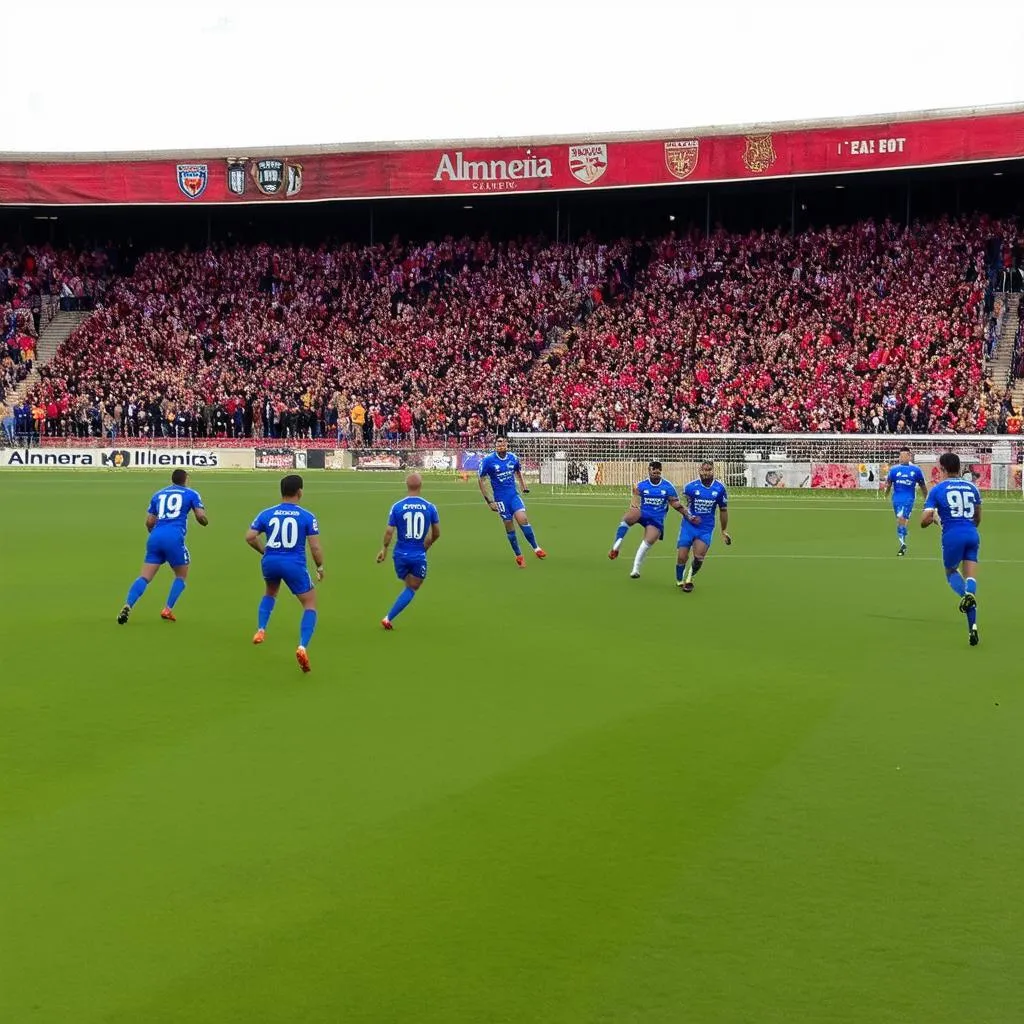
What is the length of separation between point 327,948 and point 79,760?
395 centimetres

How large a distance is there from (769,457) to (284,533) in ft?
111

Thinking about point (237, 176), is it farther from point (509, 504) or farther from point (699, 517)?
point (699, 517)

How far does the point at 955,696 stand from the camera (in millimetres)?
11508

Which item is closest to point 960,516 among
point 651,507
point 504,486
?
point 651,507

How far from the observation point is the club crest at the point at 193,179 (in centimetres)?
6094

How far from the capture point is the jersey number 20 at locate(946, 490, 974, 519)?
47.8 feet

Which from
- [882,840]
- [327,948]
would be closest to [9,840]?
[327,948]

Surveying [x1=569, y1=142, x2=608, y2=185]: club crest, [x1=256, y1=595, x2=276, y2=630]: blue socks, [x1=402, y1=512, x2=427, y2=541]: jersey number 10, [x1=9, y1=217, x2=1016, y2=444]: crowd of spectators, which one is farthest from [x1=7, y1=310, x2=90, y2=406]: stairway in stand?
[x1=256, y1=595, x2=276, y2=630]: blue socks

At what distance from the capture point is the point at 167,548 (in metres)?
15.5

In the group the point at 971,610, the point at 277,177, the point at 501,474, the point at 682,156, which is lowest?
the point at 971,610

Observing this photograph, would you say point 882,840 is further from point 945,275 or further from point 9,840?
point 945,275

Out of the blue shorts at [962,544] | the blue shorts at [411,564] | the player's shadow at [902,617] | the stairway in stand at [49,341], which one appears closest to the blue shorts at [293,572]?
the blue shorts at [411,564]

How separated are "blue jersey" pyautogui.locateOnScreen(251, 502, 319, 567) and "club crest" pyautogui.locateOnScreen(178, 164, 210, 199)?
170ft

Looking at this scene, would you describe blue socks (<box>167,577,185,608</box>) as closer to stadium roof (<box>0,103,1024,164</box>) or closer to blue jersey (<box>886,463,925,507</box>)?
blue jersey (<box>886,463,925,507</box>)
